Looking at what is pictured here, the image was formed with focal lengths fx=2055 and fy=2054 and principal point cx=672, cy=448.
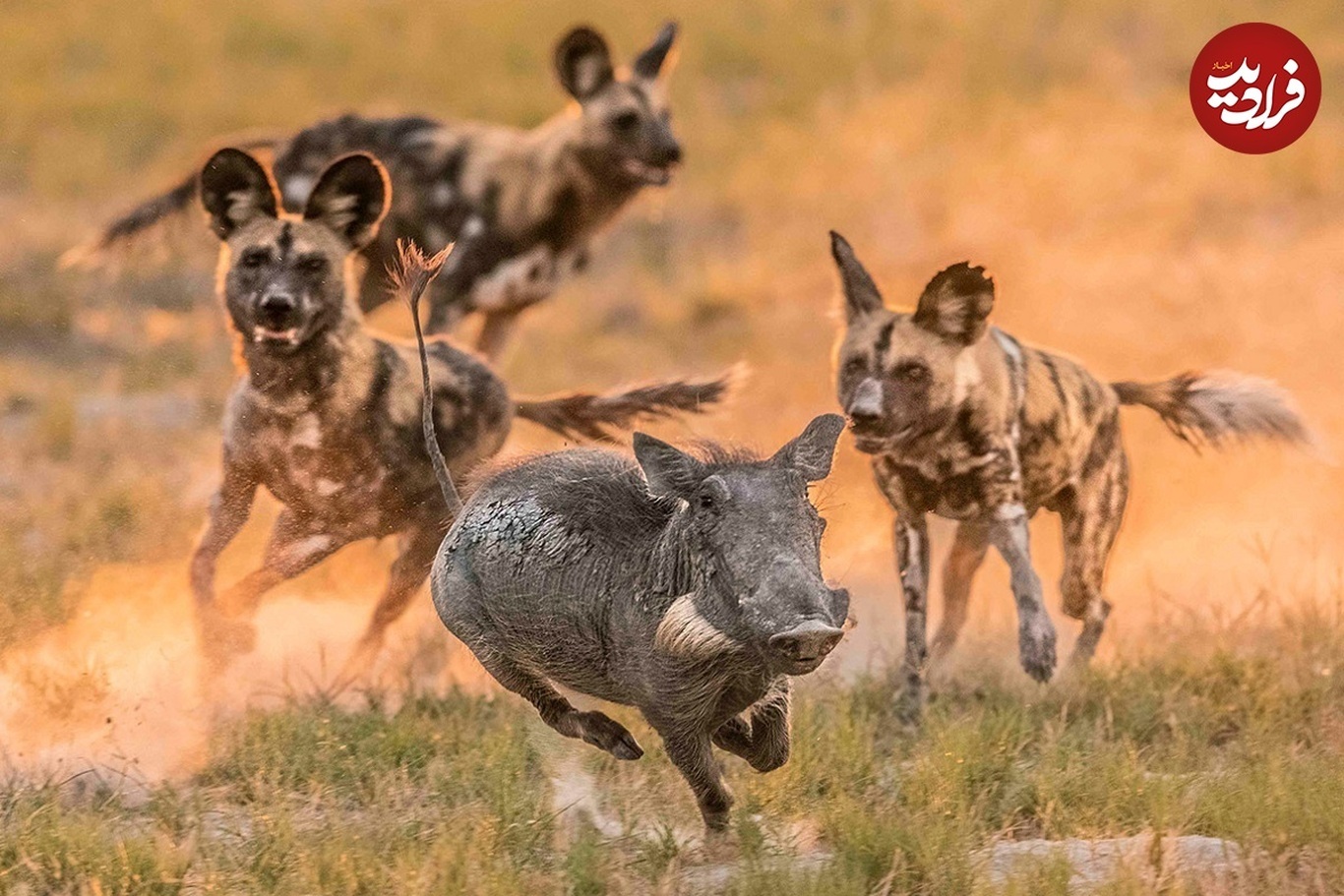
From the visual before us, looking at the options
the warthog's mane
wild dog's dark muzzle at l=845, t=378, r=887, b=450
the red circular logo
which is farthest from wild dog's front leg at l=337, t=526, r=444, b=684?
the red circular logo

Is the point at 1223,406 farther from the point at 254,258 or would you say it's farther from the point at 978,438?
the point at 254,258

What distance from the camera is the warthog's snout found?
4344 millimetres

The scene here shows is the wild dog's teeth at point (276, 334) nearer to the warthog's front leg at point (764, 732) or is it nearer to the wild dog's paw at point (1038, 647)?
the warthog's front leg at point (764, 732)

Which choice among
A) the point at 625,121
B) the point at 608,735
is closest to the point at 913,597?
the point at 608,735

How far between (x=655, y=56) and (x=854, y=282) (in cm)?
466

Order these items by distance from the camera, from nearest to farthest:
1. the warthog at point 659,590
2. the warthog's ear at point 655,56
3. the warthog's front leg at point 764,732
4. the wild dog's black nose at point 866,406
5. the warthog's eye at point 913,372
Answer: the warthog at point 659,590
the warthog's front leg at point 764,732
the wild dog's black nose at point 866,406
the warthog's eye at point 913,372
the warthog's ear at point 655,56

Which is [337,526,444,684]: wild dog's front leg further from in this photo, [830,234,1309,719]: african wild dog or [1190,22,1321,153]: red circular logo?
[1190,22,1321,153]: red circular logo

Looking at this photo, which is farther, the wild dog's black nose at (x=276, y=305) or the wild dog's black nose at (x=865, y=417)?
the wild dog's black nose at (x=276, y=305)

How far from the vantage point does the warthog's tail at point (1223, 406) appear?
25.1 feet

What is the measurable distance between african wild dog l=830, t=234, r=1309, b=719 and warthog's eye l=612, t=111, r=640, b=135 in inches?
169

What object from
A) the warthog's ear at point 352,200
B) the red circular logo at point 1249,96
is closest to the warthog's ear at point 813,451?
the warthog's ear at point 352,200

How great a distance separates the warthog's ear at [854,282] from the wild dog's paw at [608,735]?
7.06 ft

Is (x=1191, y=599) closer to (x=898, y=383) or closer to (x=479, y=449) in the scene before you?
(x=898, y=383)

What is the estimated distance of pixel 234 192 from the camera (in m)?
7.17
